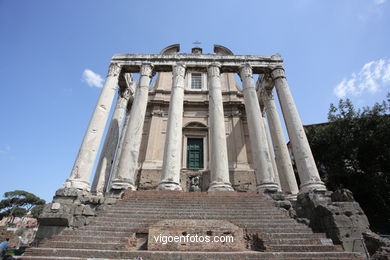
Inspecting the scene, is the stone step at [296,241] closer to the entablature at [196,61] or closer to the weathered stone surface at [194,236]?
the weathered stone surface at [194,236]

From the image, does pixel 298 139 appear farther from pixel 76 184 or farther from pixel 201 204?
pixel 76 184

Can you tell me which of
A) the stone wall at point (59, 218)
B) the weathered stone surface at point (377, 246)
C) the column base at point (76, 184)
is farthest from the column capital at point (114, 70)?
the weathered stone surface at point (377, 246)

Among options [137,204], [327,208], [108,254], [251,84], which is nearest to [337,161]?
[251,84]

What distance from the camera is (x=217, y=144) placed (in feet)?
39.0

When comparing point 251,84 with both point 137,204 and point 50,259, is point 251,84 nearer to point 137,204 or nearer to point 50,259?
point 137,204

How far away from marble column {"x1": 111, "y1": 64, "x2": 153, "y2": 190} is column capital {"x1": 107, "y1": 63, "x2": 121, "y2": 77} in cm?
174

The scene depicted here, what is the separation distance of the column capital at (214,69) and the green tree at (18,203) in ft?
170

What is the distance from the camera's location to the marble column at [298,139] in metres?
10.7

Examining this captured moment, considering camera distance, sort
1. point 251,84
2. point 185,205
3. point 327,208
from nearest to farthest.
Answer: point 327,208
point 185,205
point 251,84

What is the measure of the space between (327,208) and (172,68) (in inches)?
506

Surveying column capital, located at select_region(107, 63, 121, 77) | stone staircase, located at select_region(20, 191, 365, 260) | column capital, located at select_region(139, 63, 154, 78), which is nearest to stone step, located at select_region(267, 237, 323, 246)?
stone staircase, located at select_region(20, 191, 365, 260)

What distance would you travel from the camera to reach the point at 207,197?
950 cm

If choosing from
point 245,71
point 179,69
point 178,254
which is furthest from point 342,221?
point 179,69

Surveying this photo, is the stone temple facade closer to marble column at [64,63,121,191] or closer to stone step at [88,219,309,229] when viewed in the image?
marble column at [64,63,121,191]
